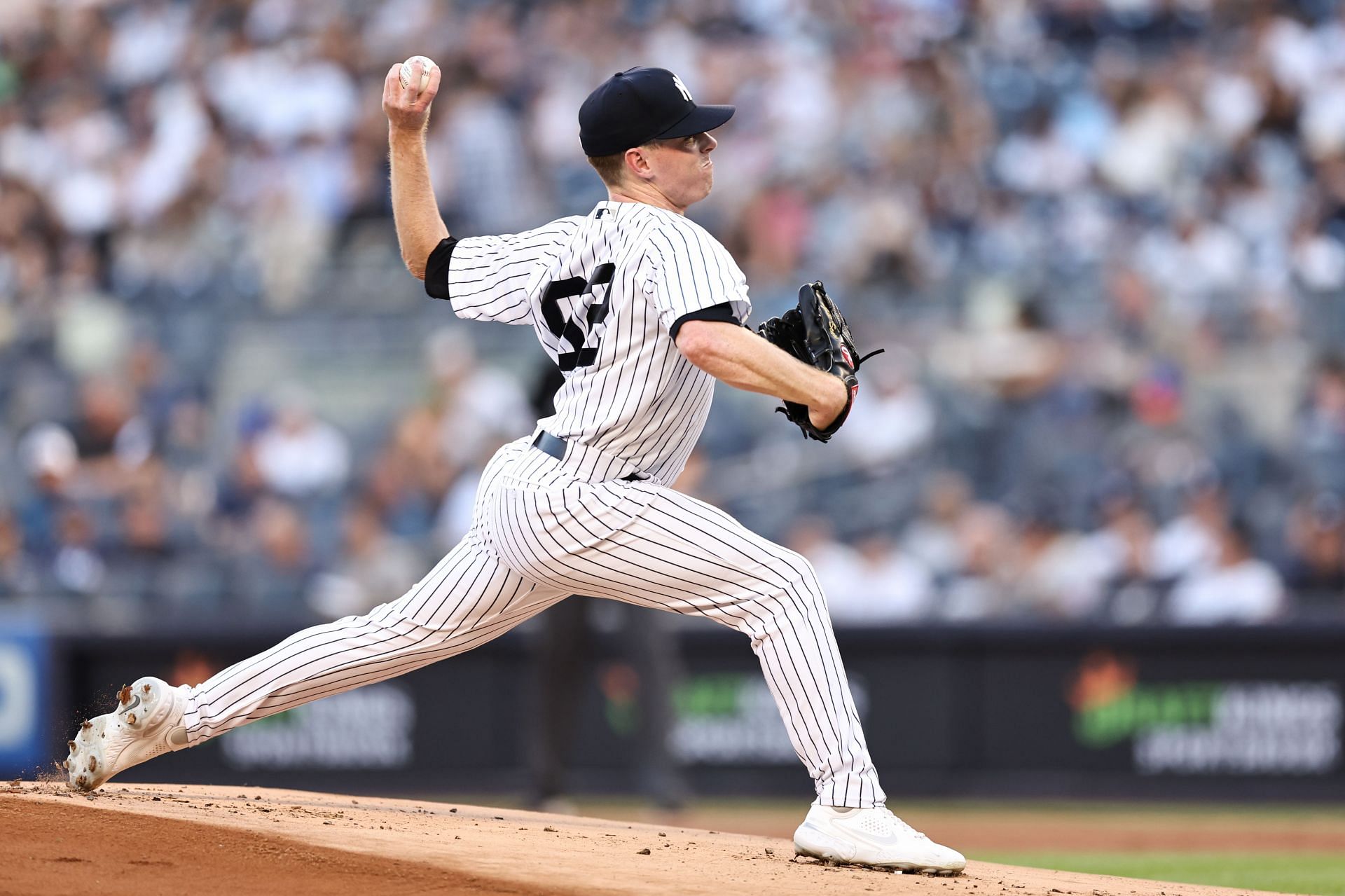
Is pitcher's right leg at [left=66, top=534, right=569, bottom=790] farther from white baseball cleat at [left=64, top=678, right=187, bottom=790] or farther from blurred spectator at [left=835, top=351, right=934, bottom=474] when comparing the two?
blurred spectator at [left=835, top=351, right=934, bottom=474]

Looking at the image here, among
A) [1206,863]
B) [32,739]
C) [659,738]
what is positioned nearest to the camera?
[1206,863]

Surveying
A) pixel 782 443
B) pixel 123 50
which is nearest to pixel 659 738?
pixel 782 443

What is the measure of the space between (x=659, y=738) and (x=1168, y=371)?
164 inches

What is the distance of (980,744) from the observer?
9.23 m

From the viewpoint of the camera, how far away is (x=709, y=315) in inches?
144

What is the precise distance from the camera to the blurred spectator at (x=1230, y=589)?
9.30 m

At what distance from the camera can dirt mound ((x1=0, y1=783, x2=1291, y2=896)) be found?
363 centimetres

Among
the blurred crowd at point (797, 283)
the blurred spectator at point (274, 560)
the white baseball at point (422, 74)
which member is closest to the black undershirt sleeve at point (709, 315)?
the white baseball at point (422, 74)

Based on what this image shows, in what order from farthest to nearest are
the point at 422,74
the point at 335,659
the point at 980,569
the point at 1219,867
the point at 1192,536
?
the point at 980,569 → the point at 1192,536 → the point at 1219,867 → the point at 422,74 → the point at 335,659

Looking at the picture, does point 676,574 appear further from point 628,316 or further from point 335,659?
point 335,659

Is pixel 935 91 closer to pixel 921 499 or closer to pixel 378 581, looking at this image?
pixel 921 499

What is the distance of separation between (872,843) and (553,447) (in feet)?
3.70

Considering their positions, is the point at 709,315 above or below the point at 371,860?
above

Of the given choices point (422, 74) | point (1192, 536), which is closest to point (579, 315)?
point (422, 74)
